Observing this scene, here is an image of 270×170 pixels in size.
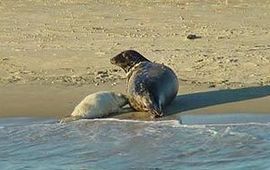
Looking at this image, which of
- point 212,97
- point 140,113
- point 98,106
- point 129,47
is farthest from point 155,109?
point 129,47

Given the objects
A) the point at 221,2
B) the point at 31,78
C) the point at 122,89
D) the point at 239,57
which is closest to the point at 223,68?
the point at 239,57

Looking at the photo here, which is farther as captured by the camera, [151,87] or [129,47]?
[129,47]

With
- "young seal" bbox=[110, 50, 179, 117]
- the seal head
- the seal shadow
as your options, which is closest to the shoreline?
the seal shadow

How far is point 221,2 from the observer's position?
63.1 ft

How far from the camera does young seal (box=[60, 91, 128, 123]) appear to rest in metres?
9.87

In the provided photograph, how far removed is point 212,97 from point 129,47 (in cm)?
346

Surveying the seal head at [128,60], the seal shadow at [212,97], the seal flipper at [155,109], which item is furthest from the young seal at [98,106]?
the seal head at [128,60]

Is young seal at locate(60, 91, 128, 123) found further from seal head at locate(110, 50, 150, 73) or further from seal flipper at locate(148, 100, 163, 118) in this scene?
seal head at locate(110, 50, 150, 73)

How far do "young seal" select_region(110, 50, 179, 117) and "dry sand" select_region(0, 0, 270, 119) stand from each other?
0.16 metres

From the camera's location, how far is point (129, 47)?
13859 millimetres

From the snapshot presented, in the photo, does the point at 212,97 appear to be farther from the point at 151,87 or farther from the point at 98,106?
the point at 98,106

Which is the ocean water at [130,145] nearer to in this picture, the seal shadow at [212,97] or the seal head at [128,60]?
the seal shadow at [212,97]

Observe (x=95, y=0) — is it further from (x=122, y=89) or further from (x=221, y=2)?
(x=122, y=89)

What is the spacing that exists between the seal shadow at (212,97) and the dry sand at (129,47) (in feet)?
0.04
